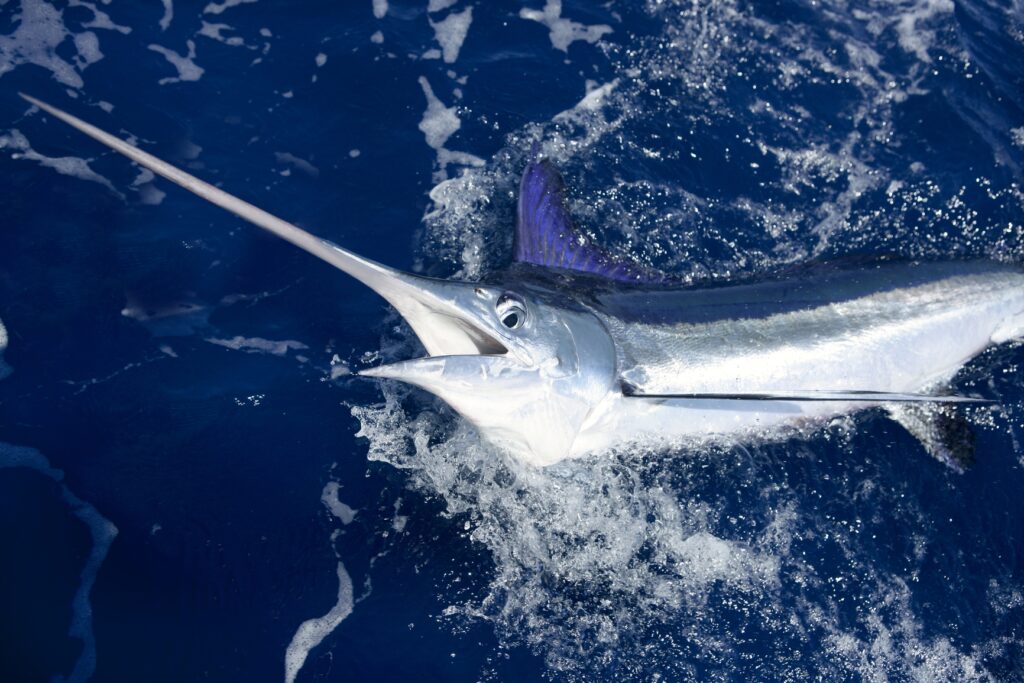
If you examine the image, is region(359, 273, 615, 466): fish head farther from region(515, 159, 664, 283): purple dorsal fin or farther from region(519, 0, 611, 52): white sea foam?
region(519, 0, 611, 52): white sea foam

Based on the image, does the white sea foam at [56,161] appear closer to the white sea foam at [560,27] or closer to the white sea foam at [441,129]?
the white sea foam at [441,129]

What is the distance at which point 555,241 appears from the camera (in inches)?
164

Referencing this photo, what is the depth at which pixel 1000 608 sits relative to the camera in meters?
3.78

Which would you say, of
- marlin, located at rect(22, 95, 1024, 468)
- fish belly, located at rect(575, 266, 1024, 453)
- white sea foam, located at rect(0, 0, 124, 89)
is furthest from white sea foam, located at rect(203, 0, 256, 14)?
fish belly, located at rect(575, 266, 1024, 453)

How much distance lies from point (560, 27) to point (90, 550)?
14.9 ft

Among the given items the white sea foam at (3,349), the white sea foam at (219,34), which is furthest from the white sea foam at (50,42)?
the white sea foam at (3,349)

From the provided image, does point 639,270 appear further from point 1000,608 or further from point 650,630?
point 1000,608

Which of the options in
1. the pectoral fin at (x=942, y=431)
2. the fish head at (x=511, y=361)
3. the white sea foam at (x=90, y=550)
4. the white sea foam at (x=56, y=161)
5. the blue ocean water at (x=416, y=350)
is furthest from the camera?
the white sea foam at (x=56, y=161)

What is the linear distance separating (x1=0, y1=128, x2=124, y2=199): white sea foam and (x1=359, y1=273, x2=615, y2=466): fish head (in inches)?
102

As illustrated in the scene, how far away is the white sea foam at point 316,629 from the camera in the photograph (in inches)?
127

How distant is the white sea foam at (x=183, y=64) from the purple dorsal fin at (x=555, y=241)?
2452 millimetres

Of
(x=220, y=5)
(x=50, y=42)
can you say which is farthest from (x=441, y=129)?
(x=50, y=42)

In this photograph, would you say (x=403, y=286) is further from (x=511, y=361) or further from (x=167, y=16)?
(x=167, y=16)

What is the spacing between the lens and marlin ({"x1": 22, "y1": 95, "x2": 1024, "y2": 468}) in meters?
3.08
